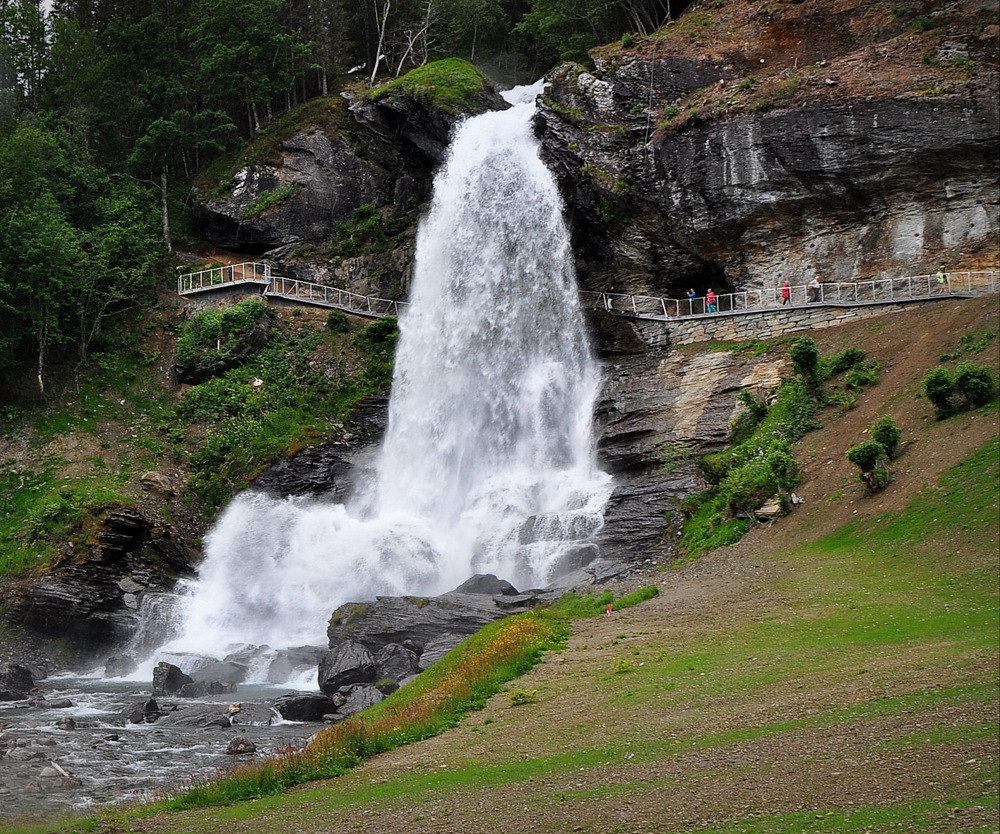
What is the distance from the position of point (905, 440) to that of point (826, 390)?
6294 millimetres

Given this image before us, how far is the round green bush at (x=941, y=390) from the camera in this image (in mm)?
23578

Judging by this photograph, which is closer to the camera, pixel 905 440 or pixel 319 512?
pixel 905 440

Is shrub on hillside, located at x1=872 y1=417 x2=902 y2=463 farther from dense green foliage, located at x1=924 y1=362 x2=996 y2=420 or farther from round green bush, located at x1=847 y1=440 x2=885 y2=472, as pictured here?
dense green foliage, located at x1=924 y1=362 x2=996 y2=420

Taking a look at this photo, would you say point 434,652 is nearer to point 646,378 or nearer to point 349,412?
point 646,378

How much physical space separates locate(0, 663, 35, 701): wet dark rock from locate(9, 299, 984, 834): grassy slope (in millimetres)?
16416

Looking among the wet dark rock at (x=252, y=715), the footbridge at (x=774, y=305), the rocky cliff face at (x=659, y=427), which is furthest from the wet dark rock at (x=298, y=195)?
the wet dark rock at (x=252, y=715)

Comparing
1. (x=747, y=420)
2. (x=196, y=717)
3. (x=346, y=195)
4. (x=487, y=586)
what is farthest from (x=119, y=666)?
(x=346, y=195)

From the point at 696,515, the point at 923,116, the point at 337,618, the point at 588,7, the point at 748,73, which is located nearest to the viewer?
the point at 337,618

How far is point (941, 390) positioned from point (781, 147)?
16.3m

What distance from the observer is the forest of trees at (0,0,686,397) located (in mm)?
42031

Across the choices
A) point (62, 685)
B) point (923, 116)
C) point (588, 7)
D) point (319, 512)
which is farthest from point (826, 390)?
point (588, 7)

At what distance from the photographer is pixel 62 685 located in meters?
27.9

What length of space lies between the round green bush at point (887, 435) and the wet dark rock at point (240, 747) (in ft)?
54.7

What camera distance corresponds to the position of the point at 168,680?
25.3 m
